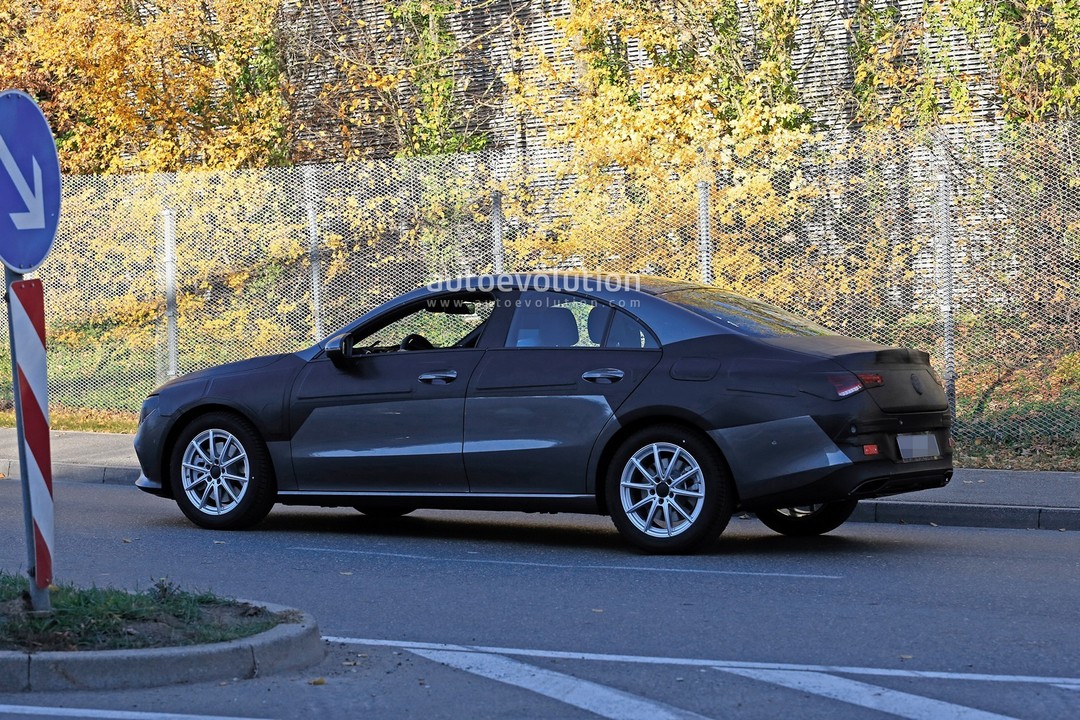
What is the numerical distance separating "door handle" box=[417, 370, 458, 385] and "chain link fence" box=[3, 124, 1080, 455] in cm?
545

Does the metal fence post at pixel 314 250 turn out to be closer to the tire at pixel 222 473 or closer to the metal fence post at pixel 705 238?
the metal fence post at pixel 705 238

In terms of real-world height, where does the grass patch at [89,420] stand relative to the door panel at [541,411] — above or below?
below

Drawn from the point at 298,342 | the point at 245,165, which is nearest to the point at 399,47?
the point at 245,165

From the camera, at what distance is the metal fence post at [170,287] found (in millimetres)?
18641

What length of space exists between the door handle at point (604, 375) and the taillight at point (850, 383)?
1237 millimetres

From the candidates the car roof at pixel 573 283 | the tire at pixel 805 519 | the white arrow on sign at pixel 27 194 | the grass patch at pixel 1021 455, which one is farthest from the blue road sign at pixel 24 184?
the grass patch at pixel 1021 455

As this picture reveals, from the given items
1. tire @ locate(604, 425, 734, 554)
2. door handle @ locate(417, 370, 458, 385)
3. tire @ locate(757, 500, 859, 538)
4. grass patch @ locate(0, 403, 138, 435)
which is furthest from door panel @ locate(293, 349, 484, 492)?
grass patch @ locate(0, 403, 138, 435)

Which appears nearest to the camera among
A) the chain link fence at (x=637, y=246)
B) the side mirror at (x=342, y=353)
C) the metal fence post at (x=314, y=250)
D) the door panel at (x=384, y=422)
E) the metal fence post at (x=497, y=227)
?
the door panel at (x=384, y=422)

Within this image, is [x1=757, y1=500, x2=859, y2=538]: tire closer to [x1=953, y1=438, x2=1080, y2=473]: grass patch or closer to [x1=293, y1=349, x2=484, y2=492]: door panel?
[x1=293, y1=349, x2=484, y2=492]: door panel

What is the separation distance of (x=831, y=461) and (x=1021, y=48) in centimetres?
1047

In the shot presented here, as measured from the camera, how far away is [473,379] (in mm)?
9898

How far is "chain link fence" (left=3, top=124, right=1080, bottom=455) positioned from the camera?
45.5 feet

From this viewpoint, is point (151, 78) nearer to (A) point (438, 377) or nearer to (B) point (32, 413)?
(A) point (438, 377)

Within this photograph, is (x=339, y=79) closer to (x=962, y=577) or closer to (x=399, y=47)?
(x=399, y=47)
